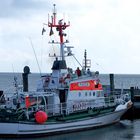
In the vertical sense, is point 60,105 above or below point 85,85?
below

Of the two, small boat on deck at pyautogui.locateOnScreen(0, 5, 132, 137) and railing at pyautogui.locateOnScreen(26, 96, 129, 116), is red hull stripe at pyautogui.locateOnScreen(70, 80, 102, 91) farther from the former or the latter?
railing at pyautogui.locateOnScreen(26, 96, 129, 116)

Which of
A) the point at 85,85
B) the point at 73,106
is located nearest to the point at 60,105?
the point at 73,106

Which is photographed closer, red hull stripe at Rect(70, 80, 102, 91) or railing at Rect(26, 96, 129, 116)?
railing at Rect(26, 96, 129, 116)

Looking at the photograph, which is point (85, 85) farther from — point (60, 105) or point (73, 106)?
point (60, 105)

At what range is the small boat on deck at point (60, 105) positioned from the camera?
28109 millimetres

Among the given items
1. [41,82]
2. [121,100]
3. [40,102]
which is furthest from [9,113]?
[121,100]

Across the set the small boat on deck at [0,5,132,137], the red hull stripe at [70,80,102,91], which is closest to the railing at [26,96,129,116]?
the small boat on deck at [0,5,132,137]

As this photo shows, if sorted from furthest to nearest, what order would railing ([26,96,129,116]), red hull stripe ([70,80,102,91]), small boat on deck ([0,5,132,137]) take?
red hull stripe ([70,80,102,91])
railing ([26,96,129,116])
small boat on deck ([0,5,132,137])

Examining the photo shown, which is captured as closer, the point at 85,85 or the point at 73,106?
the point at 73,106

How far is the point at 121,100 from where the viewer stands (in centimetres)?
3534

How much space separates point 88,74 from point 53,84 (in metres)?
2.71

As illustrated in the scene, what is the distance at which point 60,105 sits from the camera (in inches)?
1228

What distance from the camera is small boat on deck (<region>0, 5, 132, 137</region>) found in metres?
28.1

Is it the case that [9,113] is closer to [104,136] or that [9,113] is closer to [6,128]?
[6,128]
